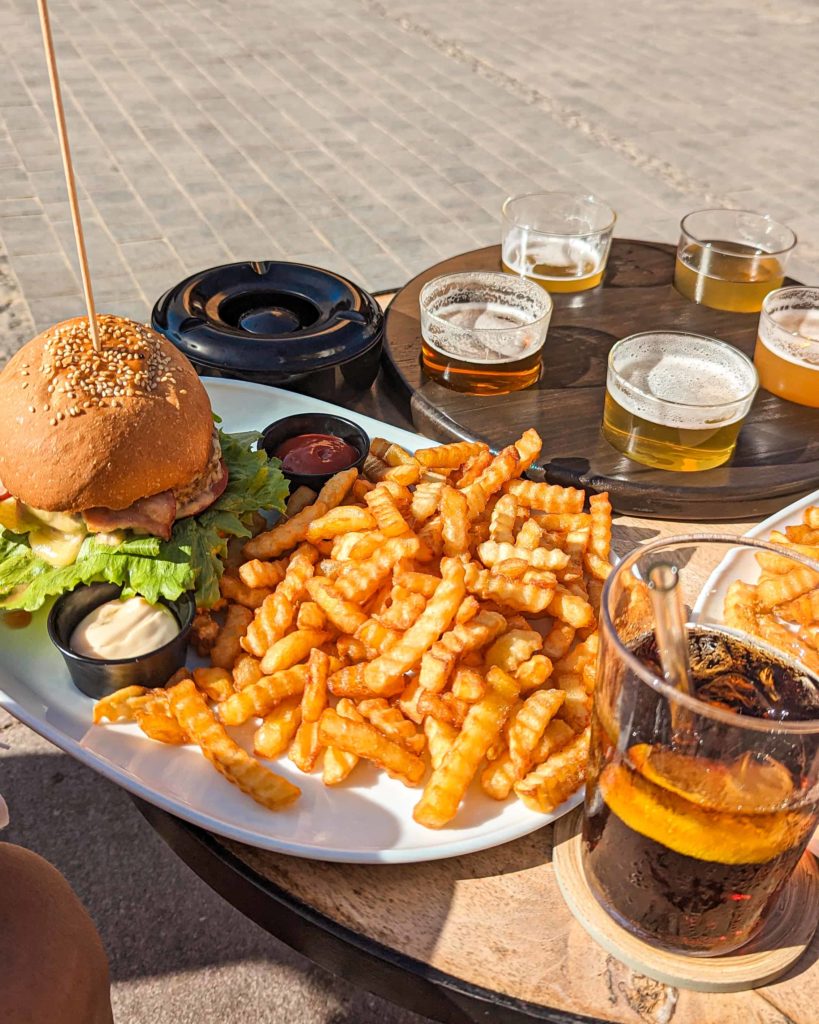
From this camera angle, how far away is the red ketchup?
2338 millimetres

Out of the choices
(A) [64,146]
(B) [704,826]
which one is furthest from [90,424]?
(B) [704,826]

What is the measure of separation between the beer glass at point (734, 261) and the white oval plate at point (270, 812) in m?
1.88

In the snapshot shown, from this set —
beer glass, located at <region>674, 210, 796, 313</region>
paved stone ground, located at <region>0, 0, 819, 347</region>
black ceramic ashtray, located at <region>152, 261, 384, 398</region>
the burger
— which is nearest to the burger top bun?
the burger

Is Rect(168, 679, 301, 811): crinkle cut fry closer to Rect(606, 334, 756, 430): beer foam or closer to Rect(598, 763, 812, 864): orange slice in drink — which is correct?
Rect(598, 763, 812, 864): orange slice in drink

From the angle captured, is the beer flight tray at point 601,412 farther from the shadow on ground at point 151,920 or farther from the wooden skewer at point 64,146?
the shadow on ground at point 151,920

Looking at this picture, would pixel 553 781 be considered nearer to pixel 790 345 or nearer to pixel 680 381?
pixel 680 381

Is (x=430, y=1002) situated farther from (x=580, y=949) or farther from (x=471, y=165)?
(x=471, y=165)

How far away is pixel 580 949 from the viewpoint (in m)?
1.42

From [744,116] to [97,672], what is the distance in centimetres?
780

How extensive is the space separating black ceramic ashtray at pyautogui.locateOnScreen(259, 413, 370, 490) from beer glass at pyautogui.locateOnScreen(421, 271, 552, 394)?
1.11 ft

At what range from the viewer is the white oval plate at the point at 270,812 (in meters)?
1.54

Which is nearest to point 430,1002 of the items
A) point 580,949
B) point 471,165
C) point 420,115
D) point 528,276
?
point 580,949

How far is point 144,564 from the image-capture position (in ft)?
6.58

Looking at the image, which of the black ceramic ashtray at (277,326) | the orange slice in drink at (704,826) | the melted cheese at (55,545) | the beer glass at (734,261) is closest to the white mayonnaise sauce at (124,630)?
the melted cheese at (55,545)
